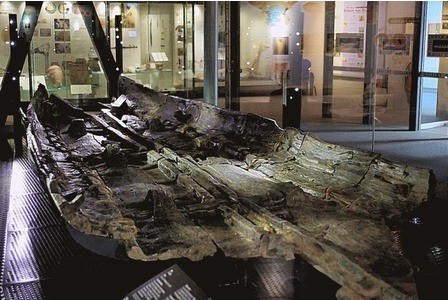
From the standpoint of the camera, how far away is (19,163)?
9.13 meters

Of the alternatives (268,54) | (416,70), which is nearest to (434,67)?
(416,70)

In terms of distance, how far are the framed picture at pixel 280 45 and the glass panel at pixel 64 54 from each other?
4397 millimetres

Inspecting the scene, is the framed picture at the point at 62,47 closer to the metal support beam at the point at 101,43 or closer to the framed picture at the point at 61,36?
the framed picture at the point at 61,36

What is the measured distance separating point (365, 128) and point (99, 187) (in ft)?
23.8

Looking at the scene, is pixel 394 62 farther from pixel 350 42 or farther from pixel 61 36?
pixel 61 36

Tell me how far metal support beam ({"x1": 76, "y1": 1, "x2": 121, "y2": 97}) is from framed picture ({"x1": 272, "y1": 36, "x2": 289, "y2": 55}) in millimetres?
3114

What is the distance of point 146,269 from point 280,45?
8015mm

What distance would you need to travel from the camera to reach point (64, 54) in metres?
14.2

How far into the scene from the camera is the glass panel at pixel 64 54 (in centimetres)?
1399

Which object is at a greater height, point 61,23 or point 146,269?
point 61,23

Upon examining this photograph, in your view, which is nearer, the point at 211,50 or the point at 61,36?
the point at 211,50

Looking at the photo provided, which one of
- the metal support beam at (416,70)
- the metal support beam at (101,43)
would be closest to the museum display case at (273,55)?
the metal support beam at (416,70)

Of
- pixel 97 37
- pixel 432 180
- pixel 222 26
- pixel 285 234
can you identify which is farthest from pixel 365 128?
pixel 285 234

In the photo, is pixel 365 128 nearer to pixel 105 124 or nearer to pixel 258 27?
pixel 258 27
